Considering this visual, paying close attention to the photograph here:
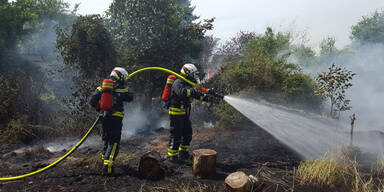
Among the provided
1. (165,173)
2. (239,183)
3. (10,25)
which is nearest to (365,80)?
(165,173)

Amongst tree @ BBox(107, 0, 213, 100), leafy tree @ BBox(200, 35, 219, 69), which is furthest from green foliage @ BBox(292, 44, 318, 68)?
tree @ BBox(107, 0, 213, 100)

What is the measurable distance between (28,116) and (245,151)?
7.66m

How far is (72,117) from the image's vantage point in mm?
9906

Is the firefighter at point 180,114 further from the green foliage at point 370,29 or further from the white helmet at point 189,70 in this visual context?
the green foliage at point 370,29

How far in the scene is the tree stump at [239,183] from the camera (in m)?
3.85

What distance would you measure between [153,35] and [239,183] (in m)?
10.5

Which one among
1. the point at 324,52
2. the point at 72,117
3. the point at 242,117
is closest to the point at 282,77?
the point at 242,117

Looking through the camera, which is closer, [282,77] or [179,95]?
[179,95]

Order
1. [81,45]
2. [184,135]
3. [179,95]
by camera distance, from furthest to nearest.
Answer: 1. [81,45]
2. [184,135]
3. [179,95]

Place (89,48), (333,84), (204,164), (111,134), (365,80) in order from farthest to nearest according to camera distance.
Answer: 1. (365,80)
2. (89,48)
3. (333,84)
4. (111,134)
5. (204,164)

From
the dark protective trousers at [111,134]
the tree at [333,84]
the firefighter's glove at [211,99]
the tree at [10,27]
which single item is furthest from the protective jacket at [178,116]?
the tree at [10,27]

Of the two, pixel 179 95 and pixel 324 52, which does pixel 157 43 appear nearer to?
pixel 179 95

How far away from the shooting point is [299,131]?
8156mm

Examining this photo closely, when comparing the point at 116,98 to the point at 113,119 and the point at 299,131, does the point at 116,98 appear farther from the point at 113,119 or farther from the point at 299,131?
the point at 299,131
